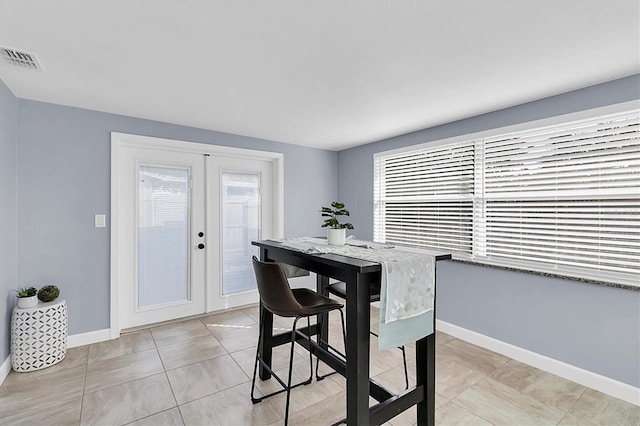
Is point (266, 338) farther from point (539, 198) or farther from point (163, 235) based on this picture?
point (539, 198)

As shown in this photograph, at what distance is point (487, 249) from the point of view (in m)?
3.12

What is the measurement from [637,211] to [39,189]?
16.3ft

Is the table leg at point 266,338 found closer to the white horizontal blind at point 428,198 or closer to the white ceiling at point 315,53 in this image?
the white ceiling at point 315,53

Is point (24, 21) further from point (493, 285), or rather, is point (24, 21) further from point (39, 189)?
point (493, 285)

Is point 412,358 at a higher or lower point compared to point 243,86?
lower


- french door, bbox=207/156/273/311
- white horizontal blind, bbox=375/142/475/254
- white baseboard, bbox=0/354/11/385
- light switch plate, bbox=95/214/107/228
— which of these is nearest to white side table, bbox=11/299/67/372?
white baseboard, bbox=0/354/11/385

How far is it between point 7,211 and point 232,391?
238 centimetres

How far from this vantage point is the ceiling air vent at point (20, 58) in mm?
1965

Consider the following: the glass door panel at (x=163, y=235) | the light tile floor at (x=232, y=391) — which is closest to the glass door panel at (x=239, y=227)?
the glass door panel at (x=163, y=235)

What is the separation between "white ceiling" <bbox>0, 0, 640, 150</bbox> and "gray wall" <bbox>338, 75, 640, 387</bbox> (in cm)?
14

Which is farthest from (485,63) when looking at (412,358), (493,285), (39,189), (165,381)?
(39,189)

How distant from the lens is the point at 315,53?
1.98m

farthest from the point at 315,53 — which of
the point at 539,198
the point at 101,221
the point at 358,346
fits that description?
the point at 101,221

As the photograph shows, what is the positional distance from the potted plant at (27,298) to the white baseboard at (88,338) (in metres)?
0.56
